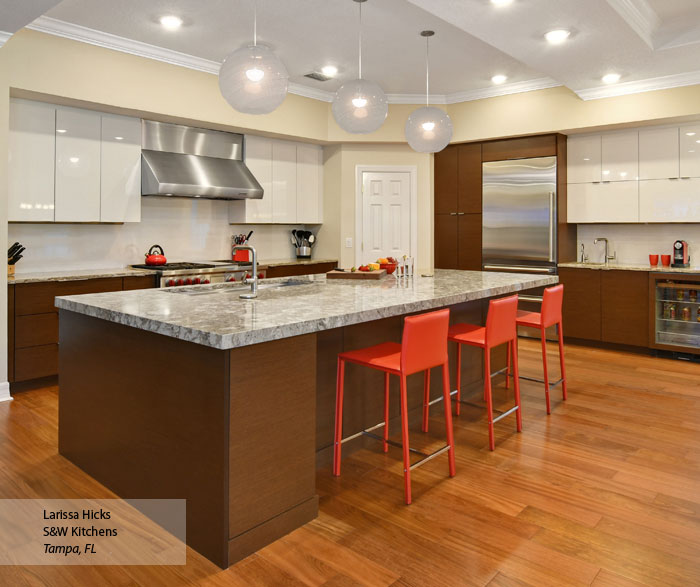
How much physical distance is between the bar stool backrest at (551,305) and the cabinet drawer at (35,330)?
3.62 metres

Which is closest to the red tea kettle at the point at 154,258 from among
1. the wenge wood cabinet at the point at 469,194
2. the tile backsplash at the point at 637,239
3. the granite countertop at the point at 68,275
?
the granite countertop at the point at 68,275

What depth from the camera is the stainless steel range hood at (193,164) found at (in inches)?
202

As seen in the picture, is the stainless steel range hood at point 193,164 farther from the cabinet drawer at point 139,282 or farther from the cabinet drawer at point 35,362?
the cabinet drawer at point 35,362

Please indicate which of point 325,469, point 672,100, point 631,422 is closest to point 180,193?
point 325,469

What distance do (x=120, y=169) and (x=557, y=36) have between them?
3.71 meters

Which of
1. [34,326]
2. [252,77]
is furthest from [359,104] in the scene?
[34,326]

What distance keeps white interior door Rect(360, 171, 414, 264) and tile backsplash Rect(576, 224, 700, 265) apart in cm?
203

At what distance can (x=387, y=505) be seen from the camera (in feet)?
8.30

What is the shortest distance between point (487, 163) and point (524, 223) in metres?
0.84

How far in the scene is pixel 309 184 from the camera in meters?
6.84

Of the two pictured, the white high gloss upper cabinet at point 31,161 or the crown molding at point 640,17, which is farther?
the white high gloss upper cabinet at point 31,161

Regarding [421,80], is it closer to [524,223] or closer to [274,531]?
[524,223]

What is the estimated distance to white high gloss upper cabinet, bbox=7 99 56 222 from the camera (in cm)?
434

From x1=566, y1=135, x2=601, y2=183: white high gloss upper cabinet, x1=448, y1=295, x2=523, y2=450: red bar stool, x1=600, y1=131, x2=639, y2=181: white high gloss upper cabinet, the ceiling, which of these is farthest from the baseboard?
x1=600, y1=131, x2=639, y2=181: white high gloss upper cabinet
